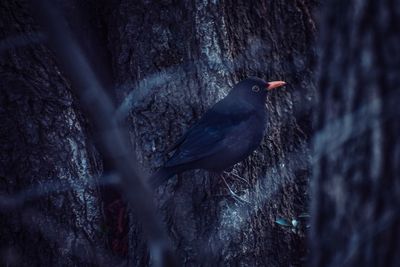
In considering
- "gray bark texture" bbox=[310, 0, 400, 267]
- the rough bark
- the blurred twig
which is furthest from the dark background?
the blurred twig

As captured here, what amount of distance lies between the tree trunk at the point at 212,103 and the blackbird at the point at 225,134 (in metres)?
0.11

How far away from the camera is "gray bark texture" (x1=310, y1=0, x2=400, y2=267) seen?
231 cm

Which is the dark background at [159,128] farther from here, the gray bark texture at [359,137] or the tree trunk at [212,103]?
the gray bark texture at [359,137]

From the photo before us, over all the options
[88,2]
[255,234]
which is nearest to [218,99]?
[255,234]

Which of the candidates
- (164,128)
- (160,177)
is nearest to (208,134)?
(164,128)

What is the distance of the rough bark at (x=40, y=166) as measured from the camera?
190 inches

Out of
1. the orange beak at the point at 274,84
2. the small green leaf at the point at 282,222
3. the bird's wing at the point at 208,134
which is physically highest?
the orange beak at the point at 274,84

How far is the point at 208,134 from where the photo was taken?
536 centimetres

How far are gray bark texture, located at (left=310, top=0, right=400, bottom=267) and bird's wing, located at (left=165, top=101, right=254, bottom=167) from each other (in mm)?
2575

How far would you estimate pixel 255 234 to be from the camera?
4867 mm

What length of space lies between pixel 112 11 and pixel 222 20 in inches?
42.0

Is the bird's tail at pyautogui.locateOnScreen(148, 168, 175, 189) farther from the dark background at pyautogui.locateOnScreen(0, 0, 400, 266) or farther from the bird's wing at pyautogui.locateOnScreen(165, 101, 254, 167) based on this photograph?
the dark background at pyautogui.locateOnScreen(0, 0, 400, 266)

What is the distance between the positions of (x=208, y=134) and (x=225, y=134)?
279mm

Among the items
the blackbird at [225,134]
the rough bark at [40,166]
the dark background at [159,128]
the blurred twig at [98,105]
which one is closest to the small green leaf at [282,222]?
the dark background at [159,128]
